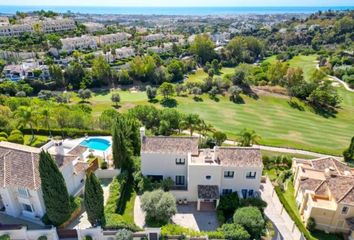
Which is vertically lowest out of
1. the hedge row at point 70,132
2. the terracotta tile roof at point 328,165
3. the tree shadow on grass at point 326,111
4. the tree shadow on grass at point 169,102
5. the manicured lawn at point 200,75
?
the manicured lawn at point 200,75

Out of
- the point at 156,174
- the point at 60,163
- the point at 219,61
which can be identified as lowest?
the point at 219,61

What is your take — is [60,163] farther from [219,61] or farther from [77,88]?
[219,61]

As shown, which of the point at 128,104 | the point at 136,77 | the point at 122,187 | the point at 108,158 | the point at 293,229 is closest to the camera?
the point at 293,229

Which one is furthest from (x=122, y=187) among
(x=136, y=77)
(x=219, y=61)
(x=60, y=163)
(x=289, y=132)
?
(x=219, y=61)

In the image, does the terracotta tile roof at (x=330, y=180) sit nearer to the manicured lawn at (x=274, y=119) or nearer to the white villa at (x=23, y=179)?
the manicured lawn at (x=274, y=119)

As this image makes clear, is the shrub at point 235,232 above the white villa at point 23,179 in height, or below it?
below

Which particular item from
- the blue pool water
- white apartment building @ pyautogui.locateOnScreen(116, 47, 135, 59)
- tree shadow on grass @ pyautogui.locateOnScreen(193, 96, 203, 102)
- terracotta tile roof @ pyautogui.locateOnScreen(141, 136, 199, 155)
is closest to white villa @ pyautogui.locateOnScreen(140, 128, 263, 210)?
terracotta tile roof @ pyautogui.locateOnScreen(141, 136, 199, 155)

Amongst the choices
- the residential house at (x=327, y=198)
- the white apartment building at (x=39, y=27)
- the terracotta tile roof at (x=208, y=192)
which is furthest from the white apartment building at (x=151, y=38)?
the terracotta tile roof at (x=208, y=192)
